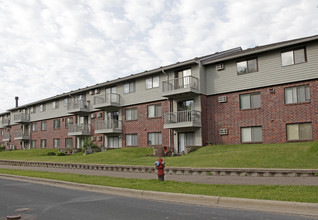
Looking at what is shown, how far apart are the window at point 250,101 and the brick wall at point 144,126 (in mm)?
6497

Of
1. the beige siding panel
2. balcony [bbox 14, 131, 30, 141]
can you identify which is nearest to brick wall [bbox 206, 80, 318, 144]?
the beige siding panel

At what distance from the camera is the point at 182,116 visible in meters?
24.0

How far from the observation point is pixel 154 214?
693 centimetres

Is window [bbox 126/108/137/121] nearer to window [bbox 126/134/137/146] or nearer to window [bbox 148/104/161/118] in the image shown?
window [bbox 126/134/137/146]

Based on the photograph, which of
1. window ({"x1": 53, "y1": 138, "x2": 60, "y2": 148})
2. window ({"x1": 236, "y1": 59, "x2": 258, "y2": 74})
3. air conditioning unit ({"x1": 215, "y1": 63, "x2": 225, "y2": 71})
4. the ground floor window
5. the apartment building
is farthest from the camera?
window ({"x1": 53, "y1": 138, "x2": 60, "y2": 148})

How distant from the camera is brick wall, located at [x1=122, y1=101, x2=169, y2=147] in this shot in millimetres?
25806

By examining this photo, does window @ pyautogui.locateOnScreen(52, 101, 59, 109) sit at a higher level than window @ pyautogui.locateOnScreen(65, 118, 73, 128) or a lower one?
higher

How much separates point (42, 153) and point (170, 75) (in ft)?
60.5

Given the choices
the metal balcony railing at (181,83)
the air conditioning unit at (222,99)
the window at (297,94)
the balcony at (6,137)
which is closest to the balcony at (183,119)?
the air conditioning unit at (222,99)

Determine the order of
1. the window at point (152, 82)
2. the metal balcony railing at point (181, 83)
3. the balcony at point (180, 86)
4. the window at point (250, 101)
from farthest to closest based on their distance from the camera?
the window at point (152, 82)
the metal balcony railing at point (181, 83)
the balcony at point (180, 86)
the window at point (250, 101)

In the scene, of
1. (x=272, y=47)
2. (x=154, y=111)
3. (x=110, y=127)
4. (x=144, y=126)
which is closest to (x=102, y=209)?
(x=272, y=47)

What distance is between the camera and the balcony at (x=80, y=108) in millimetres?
33047

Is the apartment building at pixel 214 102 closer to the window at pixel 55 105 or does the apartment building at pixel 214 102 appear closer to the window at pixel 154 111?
the window at pixel 154 111

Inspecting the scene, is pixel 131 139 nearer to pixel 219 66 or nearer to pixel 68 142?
pixel 219 66
